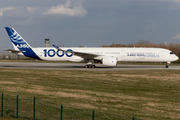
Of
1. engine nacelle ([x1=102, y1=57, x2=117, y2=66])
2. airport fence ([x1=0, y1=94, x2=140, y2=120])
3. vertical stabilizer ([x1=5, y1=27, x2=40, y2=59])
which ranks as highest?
vertical stabilizer ([x1=5, y1=27, x2=40, y2=59])

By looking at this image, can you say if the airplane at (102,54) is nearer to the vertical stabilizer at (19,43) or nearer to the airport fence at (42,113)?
the vertical stabilizer at (19,43)

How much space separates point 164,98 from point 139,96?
1.78 m

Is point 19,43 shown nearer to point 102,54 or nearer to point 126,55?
point 102,54

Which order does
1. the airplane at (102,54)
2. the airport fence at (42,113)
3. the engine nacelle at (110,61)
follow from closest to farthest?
the airport fence at (42,113) < the engine nacelle at (110,61) < the airplane at (102,54)

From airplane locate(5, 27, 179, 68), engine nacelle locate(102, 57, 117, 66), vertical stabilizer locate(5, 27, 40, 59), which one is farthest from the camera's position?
vertical stabilizer locate(5, 27, 40, 59)

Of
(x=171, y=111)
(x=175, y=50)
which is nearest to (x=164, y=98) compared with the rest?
(x=171, y=111)

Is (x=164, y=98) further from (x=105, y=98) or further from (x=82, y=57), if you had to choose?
(x=82, y=57)

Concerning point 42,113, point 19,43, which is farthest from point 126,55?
point 42,113

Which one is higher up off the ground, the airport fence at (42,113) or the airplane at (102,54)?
the airplane at (102,54)

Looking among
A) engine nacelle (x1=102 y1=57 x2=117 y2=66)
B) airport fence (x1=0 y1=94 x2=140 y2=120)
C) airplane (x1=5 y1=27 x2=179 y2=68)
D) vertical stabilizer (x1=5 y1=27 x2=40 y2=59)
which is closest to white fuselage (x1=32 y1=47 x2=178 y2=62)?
airplane (x1=5 y1=27 x2=179 y2=68)

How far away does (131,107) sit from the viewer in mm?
13672

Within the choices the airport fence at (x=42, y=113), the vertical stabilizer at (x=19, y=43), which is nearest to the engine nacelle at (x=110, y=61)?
the vertical stabilizer at (x=19, y=43)

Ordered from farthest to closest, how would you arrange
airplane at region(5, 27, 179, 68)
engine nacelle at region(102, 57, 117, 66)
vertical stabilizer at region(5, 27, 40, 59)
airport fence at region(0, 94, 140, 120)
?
vertical stabilizer at region(5, 27, 40, 59) → airplane at region(5, 27, 179, 68) → engine nacelle at region(102, 57, 117, 66) → airport fence at region(0, 94, 140, 120)

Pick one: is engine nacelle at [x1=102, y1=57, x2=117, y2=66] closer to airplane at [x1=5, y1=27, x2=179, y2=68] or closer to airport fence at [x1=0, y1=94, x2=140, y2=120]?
airplane at [x1=5, y1=27, x2=179, y2=68]
